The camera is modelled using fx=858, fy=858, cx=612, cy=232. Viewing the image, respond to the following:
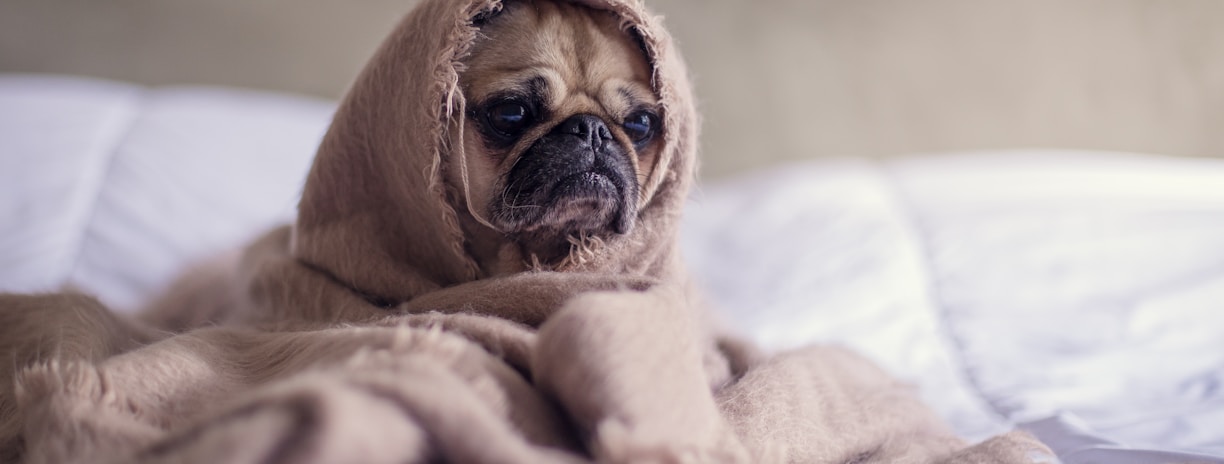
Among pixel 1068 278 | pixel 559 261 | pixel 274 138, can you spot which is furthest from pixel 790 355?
pixel 274 138

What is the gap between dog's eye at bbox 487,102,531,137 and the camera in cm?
108

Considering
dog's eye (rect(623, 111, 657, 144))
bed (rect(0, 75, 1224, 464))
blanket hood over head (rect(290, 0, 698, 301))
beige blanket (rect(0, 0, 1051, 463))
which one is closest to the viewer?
beige blanket (rect(0, 0, 1051, 463))

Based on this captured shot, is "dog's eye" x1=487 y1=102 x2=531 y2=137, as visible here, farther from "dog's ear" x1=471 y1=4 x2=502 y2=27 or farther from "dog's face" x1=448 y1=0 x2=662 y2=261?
"dog's ear" x1=471 y1=4 x2=502 y2=27

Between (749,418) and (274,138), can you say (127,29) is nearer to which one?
(274,138)

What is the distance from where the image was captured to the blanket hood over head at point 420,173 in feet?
3.43

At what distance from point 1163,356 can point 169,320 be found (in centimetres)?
154

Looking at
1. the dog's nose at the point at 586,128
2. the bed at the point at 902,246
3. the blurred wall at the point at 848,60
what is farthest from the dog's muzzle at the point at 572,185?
the blurred wall at the point at 848,60

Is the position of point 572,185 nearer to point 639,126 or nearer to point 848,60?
point 639,126

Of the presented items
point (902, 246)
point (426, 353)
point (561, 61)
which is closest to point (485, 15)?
point (561, 61)

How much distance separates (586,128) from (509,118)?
10 cm

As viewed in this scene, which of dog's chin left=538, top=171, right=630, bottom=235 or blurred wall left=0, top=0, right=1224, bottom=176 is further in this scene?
blurred wall left=0, top=0, right=1224, bottom=176

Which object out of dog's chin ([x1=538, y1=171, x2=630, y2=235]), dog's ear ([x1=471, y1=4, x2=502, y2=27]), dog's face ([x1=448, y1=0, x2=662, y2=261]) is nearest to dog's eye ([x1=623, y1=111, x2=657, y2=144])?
dog's face ([x1=448, y1=0, x2=662, y2=261])

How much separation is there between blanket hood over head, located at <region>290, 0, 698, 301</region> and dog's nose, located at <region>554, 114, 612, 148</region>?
0.34 feet

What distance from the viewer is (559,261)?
3.67ft
